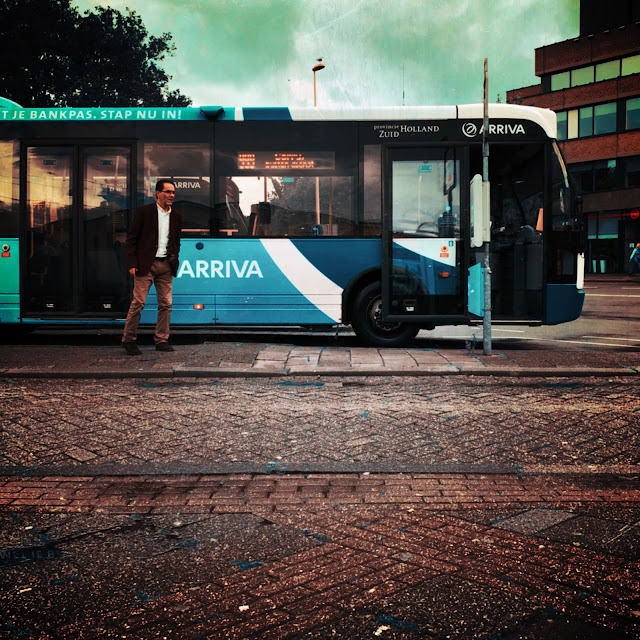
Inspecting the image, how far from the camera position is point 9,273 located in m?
11.6

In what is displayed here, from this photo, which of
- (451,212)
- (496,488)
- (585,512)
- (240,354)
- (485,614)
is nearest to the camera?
(485,614)

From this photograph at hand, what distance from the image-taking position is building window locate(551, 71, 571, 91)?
48.8 m

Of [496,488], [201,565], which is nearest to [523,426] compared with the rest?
[496,488]

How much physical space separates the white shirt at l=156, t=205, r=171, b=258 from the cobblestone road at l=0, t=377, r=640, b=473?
2.16 m

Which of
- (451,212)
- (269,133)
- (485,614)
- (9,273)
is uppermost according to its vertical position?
(269,133)

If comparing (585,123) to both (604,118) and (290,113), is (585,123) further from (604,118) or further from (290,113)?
(290,113)

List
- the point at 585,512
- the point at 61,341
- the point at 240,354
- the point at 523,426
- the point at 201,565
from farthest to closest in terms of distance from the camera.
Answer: the point at 61,341 < the point at 240,354 < the point at 523,426 < the point at 585,512 < the point at 201,565

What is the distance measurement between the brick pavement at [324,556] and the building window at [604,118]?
45793 millimetres

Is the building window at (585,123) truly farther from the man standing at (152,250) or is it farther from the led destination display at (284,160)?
the man standing at (152,250)

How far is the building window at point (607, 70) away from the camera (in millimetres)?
46125

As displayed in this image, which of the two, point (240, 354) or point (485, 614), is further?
point (240, 354)

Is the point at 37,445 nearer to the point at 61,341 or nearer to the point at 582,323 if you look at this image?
the point at 61,341

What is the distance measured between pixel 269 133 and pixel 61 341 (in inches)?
176

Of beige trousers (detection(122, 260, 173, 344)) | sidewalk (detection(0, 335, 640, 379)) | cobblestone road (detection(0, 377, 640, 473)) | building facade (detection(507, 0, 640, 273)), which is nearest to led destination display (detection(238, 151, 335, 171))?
beige trousers (detection(122, 260, 173, 344))
